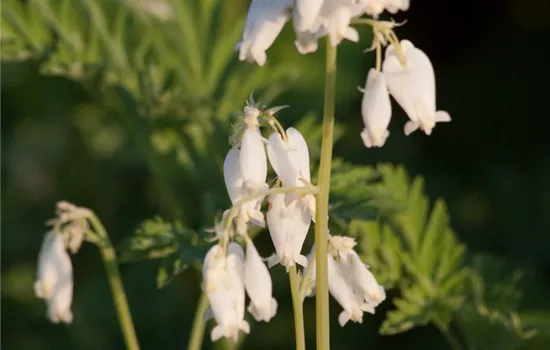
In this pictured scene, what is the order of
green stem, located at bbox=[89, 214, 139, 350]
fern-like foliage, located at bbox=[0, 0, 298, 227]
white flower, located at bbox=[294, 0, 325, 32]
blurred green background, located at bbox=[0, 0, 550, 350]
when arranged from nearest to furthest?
1. white flower, located at bbox=[294, 0, 325, 32]
2. green stem, located at bbox=[89, 214, 139, 350]
3. fern-like foliage, located at bbox=[0, 0, 298, 227]
4. blurred green background, located at bbox=[0, 0, 550, 350]

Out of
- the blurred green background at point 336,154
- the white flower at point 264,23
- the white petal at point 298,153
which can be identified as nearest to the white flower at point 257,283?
the white petal at point 298,153

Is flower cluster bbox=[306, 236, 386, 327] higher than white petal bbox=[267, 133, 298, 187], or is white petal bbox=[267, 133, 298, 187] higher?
white petal bbox=[267, 133, 298, 187]

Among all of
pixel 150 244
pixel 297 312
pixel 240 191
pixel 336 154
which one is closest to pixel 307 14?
pixel 240 191

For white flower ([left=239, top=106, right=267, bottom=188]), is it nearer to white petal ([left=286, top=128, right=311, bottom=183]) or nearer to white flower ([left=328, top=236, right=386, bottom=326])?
white petal ([left=286, top=128, right=311, bottom=183])

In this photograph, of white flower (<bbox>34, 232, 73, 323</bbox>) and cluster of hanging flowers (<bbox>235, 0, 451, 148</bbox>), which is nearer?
cluster of hanging flowers (<bbox>235, 0, 451, 148</bbox>)

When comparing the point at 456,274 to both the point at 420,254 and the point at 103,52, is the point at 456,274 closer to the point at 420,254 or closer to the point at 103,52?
the point at 420,254

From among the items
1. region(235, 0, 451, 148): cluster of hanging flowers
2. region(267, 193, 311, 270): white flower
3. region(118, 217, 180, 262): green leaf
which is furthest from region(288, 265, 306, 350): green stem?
region(118, 217, 180, 262): green leaf

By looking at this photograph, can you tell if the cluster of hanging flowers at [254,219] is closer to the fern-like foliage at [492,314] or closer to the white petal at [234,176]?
the white petal at [234,176]

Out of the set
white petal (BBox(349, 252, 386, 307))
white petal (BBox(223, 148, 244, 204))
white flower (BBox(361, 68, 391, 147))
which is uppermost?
white flower (BBox(361, 68, 391, 147))
